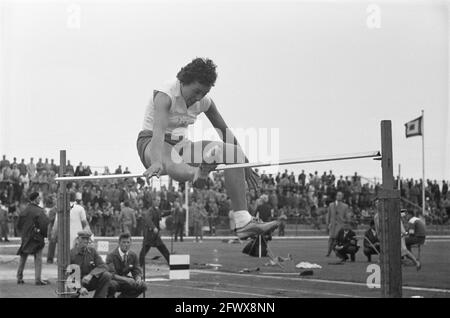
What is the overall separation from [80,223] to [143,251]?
160 cm

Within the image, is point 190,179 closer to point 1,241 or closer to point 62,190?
point 62,190

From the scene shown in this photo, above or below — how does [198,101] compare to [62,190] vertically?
above

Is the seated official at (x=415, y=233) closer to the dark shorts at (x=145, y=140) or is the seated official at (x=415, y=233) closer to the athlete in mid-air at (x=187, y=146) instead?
the athlete in mid-air at (x=187, y=146)

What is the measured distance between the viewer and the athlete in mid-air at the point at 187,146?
5195 millimetres

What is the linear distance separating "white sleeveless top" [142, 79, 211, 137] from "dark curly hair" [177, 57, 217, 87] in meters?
0.08

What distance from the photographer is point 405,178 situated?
1966 cm

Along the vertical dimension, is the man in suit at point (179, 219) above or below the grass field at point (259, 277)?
above

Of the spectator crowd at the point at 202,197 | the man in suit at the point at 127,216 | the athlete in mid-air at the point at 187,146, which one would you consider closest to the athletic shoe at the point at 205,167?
the athlete in mid-air at the point at 187,146

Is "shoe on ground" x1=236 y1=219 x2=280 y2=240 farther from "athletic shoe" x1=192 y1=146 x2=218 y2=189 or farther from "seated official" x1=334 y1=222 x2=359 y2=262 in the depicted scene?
"seated official" x1=334 y1=222 x2=359 y2=262

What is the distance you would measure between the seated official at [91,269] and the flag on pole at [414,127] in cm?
895

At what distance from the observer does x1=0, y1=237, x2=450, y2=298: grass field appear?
9430mm

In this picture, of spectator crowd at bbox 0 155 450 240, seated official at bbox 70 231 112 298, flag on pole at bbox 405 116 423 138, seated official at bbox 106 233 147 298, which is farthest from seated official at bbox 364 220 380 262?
seated official at bbox 70 231 112 298

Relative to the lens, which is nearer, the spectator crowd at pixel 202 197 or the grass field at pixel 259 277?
the grass field at pixel 259 277
